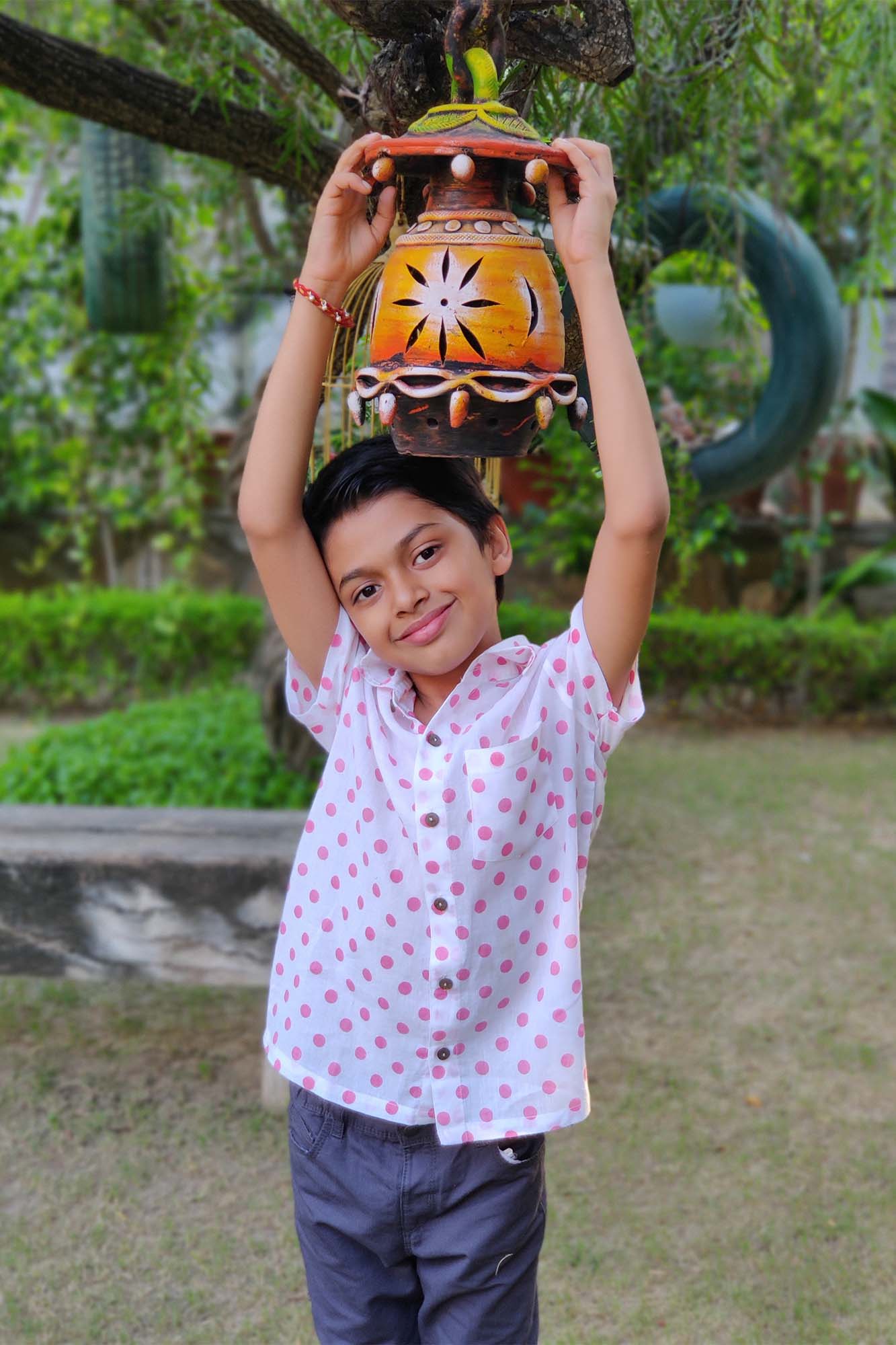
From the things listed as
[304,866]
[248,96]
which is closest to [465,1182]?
[304,866]

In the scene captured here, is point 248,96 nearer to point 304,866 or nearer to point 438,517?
point 438,517

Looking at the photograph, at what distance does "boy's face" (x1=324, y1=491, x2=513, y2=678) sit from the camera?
1492 mm

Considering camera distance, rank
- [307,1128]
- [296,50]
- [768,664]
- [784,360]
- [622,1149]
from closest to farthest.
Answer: [307,1128], [296,50], [622,1149], [784,360], [768,664]

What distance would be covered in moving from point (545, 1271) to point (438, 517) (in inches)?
65.1

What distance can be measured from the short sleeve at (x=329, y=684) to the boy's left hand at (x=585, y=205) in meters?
0.53

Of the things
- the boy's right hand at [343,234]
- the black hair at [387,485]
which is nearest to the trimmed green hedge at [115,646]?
the black hair at [387,485]

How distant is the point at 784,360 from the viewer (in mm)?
3367

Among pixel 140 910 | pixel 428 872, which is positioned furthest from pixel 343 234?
pixel 140 910

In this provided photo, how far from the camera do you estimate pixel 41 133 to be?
20.5 feet

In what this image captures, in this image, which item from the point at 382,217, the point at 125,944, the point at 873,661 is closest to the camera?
the point at 382,217

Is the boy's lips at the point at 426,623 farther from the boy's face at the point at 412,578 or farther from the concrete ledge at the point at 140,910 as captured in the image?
the concrete ledge at the point at 140,910

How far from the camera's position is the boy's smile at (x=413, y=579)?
4.90ft

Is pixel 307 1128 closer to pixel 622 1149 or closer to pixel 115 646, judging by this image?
pixel 622 1149

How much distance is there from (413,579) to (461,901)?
1.24 ft
